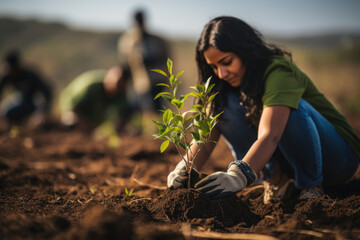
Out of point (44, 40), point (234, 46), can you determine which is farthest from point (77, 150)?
point (44, 40)

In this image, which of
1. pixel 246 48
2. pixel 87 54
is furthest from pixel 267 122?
pixel 87 54

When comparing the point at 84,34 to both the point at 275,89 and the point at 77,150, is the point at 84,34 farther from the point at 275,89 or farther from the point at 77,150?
the point at 275,89

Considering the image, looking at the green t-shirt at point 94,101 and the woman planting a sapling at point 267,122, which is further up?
the woman planting a sapling at point 267,122

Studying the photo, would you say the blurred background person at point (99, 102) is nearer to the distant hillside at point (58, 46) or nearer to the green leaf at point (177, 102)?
the green leaf at point (177, 102)

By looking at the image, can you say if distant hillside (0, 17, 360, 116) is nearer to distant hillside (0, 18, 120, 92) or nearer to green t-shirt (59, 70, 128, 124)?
distant hillside (0, 18, 120, 92)

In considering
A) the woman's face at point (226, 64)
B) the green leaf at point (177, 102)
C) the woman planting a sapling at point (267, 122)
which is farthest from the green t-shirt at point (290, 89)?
the green leaf at point (177, 102)

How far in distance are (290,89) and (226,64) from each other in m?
0.40

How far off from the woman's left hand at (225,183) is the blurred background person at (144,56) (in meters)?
3.60

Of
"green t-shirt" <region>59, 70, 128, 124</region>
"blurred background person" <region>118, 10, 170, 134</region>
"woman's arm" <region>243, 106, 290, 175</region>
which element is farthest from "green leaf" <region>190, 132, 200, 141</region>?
"green t-shirt" <region>59, 70, 128, 124</region>

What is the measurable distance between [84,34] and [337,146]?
1961cm

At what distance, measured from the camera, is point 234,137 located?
1.99 meters

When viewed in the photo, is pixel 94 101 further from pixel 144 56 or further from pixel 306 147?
pixel 306 147

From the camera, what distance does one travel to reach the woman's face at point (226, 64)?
1.78 m

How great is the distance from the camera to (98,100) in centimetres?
503
